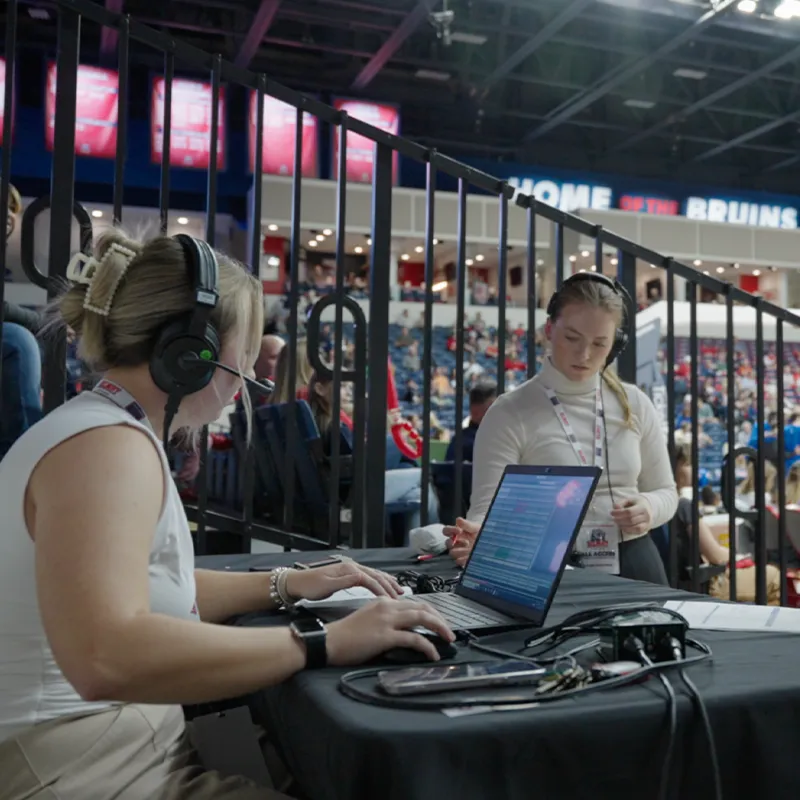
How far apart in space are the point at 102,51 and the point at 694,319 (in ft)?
35.7

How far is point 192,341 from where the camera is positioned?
1006mm

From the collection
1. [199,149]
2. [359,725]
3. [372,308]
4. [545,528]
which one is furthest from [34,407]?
[199,149]

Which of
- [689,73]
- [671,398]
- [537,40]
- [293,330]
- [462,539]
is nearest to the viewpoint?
[462,539]

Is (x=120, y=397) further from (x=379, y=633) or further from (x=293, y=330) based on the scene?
(x=293, y=330)

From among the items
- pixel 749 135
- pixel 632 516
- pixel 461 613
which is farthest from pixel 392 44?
pixel 461 613

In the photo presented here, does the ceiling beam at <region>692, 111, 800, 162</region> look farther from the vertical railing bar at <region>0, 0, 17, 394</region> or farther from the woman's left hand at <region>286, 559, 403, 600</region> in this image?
the woman's left hand at <region>286, 559, 403, 600</region>

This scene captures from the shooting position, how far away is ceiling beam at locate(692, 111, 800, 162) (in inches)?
532

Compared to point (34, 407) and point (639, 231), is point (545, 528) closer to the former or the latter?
point (34, 407)

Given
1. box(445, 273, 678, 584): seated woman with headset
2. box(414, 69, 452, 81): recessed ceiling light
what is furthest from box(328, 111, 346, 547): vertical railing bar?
box(414, 69, 452, 81): recessed ceiling light

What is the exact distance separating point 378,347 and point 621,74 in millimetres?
10941

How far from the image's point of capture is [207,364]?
102 centimetres

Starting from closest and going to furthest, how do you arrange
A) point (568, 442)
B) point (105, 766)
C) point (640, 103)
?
point (105, 766)
point (568, 442)
point (640, 103)

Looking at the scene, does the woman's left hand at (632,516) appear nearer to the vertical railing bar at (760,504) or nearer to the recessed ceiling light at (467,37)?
the vertical railing bar at (760,504)

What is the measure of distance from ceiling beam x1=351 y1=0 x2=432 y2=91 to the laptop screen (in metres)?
9.59
